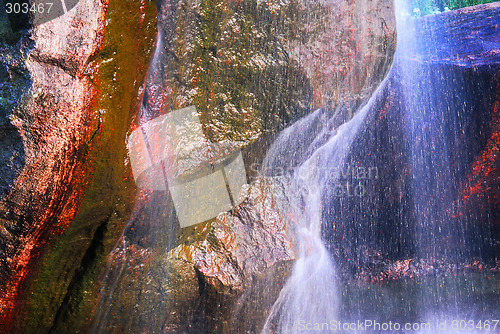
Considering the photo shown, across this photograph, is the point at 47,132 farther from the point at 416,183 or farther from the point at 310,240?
the point at 416,183

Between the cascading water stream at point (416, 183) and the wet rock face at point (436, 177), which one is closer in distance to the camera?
the cascading water stream at point (416, 183)

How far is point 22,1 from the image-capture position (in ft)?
7.71

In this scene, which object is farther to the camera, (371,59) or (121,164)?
(371,59)

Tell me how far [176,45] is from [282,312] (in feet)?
8.16

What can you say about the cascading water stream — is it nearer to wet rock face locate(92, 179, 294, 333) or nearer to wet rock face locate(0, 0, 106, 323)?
wet rock face locate(92, 179, 294, 333)


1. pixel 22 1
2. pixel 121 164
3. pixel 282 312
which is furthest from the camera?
pixel 282 312

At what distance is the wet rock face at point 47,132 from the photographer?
234cm

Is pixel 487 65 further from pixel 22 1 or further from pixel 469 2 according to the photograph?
pixel 469 2

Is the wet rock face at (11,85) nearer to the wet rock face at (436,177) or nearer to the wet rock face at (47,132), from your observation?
the wet rock face at (47,132)

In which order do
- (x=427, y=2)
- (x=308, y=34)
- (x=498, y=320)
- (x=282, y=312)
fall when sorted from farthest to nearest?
1. (x=427, y=2)
2. (x=498, y=320)
3. (x=282, y=312)
4. (x=308, y=34)

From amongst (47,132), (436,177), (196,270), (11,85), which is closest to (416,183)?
(436,177)

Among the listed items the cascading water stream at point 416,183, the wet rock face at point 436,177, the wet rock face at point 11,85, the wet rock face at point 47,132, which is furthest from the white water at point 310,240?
the wet rock face at point 11,85

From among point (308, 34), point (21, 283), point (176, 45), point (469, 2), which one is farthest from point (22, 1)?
point (469, 2)

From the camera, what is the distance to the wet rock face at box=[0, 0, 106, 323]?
2340mm
